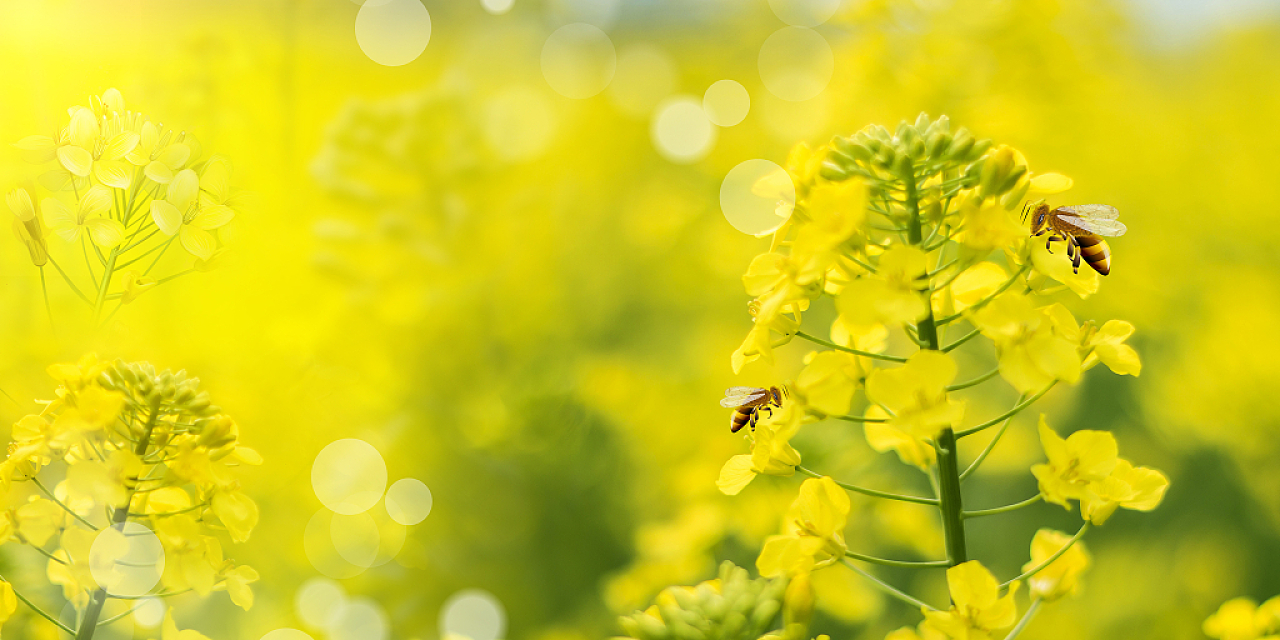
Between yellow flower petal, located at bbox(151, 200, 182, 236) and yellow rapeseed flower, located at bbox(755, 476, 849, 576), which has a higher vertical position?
yellow flower petal, located at bbox(151, 200, 182, 236)

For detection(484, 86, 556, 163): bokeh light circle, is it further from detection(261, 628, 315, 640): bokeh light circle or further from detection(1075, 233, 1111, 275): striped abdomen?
detection(1075, 233, 1111, 275): striped abdomen

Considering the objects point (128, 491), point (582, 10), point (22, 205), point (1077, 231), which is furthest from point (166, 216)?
point (582, 10)

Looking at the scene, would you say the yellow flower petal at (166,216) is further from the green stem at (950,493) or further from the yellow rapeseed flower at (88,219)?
the green stem at (950,493)

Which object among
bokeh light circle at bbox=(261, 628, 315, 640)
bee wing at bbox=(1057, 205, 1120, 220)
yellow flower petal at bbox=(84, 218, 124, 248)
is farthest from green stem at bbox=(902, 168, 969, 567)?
bokeh light circle at bbox=(261, 628, 315, 640)

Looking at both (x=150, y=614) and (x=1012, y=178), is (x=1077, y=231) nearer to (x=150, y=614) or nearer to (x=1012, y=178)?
(x=1012, y=178)

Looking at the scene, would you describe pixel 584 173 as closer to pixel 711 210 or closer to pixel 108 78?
pixel 711 210

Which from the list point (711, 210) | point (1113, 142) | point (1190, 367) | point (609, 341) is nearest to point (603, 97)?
point (711, 210)

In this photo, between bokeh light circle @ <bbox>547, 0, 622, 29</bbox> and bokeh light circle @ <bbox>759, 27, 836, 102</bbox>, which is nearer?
bokeh light circle @ <bbox>547, 0, 622, 29</bbox>
